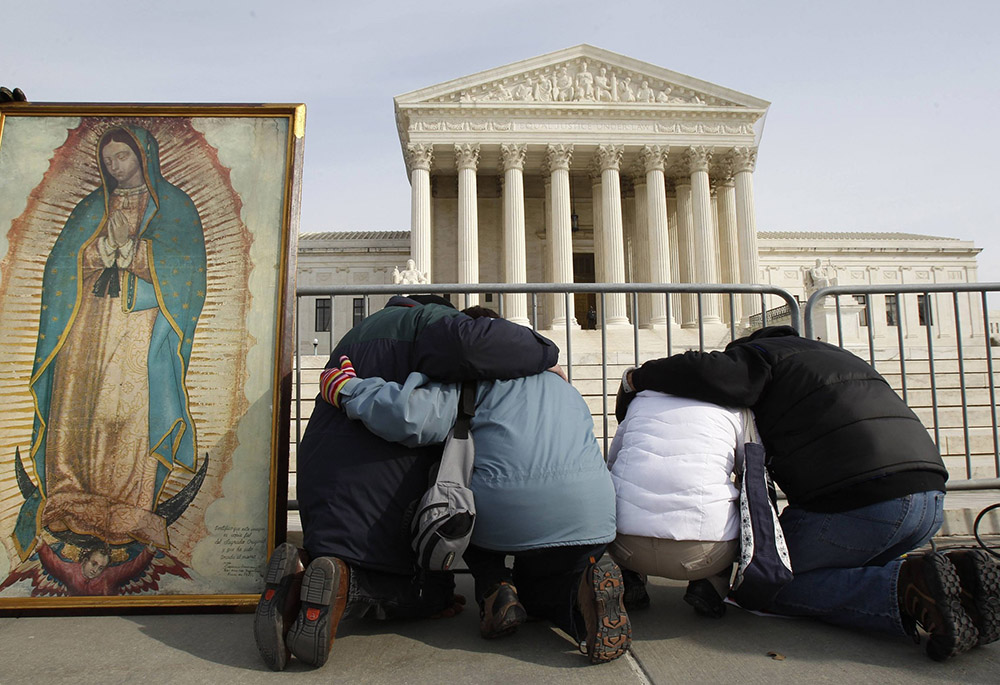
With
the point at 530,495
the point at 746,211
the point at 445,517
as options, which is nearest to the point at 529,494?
the point at 530,495

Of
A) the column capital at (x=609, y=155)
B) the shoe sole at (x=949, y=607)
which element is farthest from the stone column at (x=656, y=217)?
the shoe sole at (x=949, y=607)

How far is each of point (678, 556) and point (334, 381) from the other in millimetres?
1615

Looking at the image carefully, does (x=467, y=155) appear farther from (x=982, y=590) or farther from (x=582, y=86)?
(x=982, y=590)

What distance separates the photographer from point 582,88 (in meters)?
30.0

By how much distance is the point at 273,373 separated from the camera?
3.43 meters

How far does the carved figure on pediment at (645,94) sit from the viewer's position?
29812 mm

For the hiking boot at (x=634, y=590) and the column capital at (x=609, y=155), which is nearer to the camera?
the hiking boot at (x=634, y=590)

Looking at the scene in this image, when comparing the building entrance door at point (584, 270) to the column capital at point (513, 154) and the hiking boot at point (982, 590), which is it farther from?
Answer: the hiking boot at point (982, 590)

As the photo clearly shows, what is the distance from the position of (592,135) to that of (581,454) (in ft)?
93.0

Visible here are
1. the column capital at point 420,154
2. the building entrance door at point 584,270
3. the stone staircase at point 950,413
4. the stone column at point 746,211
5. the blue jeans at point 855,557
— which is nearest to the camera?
the blue jeans at point 855,557

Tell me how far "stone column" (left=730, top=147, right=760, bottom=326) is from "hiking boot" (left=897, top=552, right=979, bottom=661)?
2817 centimetres

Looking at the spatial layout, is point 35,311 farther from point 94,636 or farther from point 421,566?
point 421,566

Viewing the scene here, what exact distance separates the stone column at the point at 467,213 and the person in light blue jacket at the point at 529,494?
25.3 meters

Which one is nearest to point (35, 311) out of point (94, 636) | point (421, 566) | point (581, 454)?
point (94, 636)
